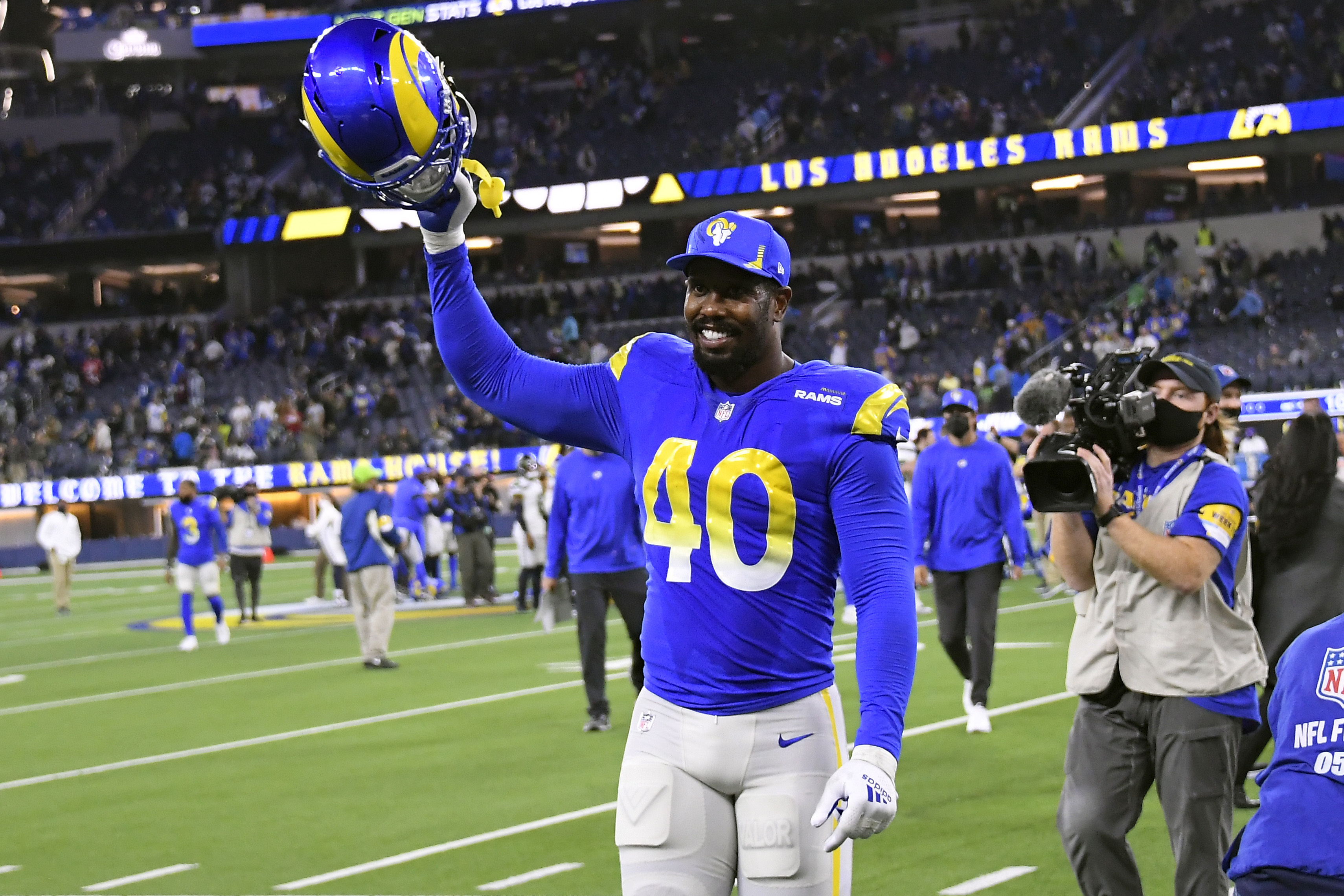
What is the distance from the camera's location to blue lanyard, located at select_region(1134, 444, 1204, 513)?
5.23m

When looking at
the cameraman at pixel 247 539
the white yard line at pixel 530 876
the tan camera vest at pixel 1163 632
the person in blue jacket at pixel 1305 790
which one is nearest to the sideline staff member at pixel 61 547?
the cameraman at pixel 247 539

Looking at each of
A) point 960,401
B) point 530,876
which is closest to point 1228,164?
point 960,401

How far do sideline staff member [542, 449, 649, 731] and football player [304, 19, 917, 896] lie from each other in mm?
7547

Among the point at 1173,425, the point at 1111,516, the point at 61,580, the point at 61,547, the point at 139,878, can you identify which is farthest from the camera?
the point at 61,547

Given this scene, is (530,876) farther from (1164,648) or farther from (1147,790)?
(1164,648)

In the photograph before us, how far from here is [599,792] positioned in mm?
9383

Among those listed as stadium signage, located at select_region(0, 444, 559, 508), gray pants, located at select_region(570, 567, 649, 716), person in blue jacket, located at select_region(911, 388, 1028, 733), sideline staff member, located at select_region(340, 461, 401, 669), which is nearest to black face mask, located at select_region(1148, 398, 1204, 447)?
person in blue jacket, located at select_region(911, 388, 1028, 733)

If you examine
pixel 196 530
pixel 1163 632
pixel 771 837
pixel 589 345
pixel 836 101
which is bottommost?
pixel 196 530

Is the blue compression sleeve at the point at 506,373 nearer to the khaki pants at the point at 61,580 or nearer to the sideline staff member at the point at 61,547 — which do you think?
the sideline staff member at the point at 61,547

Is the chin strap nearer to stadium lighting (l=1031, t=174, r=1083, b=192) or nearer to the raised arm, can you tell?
the raised arm

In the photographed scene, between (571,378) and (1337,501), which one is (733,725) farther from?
(1337,501)

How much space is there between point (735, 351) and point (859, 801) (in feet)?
3.47

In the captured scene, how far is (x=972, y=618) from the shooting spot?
10781 mm

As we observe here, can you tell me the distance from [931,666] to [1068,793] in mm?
9143
